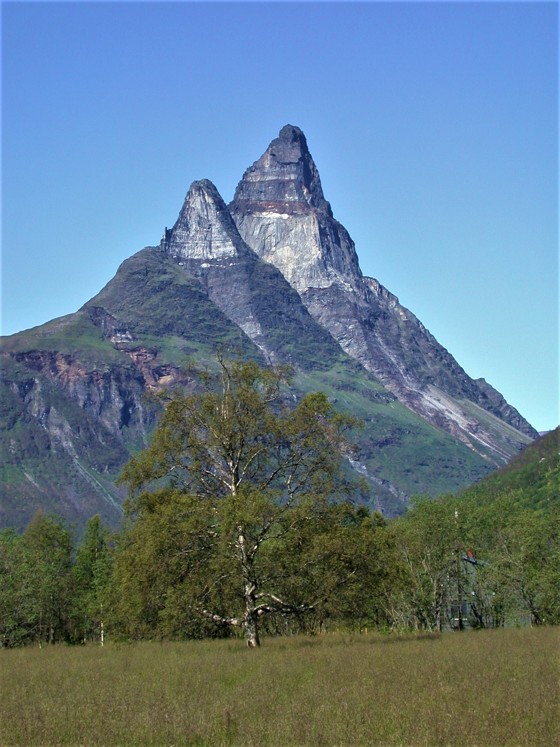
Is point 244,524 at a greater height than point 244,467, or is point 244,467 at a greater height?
point 244,467

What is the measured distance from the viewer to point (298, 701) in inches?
902

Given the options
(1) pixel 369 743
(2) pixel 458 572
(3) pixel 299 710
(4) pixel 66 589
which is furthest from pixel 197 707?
(4) pixel 66 589

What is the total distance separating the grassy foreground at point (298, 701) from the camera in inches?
757

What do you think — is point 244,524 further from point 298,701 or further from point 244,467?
point 298,701

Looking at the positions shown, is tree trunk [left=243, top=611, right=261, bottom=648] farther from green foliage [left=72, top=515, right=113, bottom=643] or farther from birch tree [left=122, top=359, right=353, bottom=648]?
green foliage [left=72, top=515, right=113, bottom=643]

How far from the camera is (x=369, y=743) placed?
18.5m

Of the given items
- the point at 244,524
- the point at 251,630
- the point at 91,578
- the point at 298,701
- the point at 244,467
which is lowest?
the point at 251,630

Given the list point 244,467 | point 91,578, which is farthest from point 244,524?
point 91,578

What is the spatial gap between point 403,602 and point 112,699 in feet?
209

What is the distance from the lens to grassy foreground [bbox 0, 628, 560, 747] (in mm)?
19234

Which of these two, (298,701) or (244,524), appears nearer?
(298,701)

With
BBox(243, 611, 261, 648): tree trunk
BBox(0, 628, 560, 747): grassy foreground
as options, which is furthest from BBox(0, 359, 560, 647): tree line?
BBox(0, 628, 560, 747): grassy foreground

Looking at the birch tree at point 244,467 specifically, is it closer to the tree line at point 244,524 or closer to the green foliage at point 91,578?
the tree line at point 244,524

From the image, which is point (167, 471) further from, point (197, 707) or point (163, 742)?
point (163, 742)
